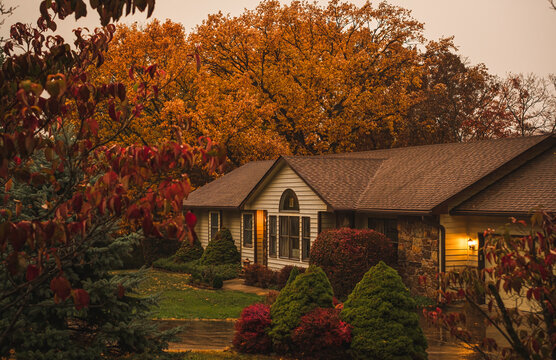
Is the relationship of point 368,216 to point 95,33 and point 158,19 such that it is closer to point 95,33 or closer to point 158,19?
point 95,33

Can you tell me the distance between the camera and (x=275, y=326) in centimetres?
1157

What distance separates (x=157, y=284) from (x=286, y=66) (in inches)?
783

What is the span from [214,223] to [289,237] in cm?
782

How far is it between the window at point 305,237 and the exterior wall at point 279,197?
0.52 feet

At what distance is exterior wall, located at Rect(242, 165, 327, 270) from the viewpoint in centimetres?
2175

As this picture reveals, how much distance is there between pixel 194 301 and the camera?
755 inches

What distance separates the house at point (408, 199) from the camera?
17.5 m

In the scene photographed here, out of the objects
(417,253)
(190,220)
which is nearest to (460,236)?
(417,253)

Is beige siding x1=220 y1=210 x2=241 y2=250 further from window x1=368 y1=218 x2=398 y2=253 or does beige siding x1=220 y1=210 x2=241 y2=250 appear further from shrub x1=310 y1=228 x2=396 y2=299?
shrub x1=310 y1=228 x2=396 y2=299

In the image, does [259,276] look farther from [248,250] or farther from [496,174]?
[496,174]

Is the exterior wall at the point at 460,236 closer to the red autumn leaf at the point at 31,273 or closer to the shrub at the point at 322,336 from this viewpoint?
the shrub at the point at 322,336

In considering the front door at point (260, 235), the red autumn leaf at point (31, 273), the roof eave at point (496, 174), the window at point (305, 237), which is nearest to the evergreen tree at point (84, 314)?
the red autumn leaf at point (31, 273)

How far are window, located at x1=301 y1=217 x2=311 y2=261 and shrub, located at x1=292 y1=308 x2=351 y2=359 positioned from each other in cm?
1111

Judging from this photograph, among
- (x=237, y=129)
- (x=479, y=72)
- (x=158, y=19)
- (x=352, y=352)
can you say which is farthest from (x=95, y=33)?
(x=479, y=72)
